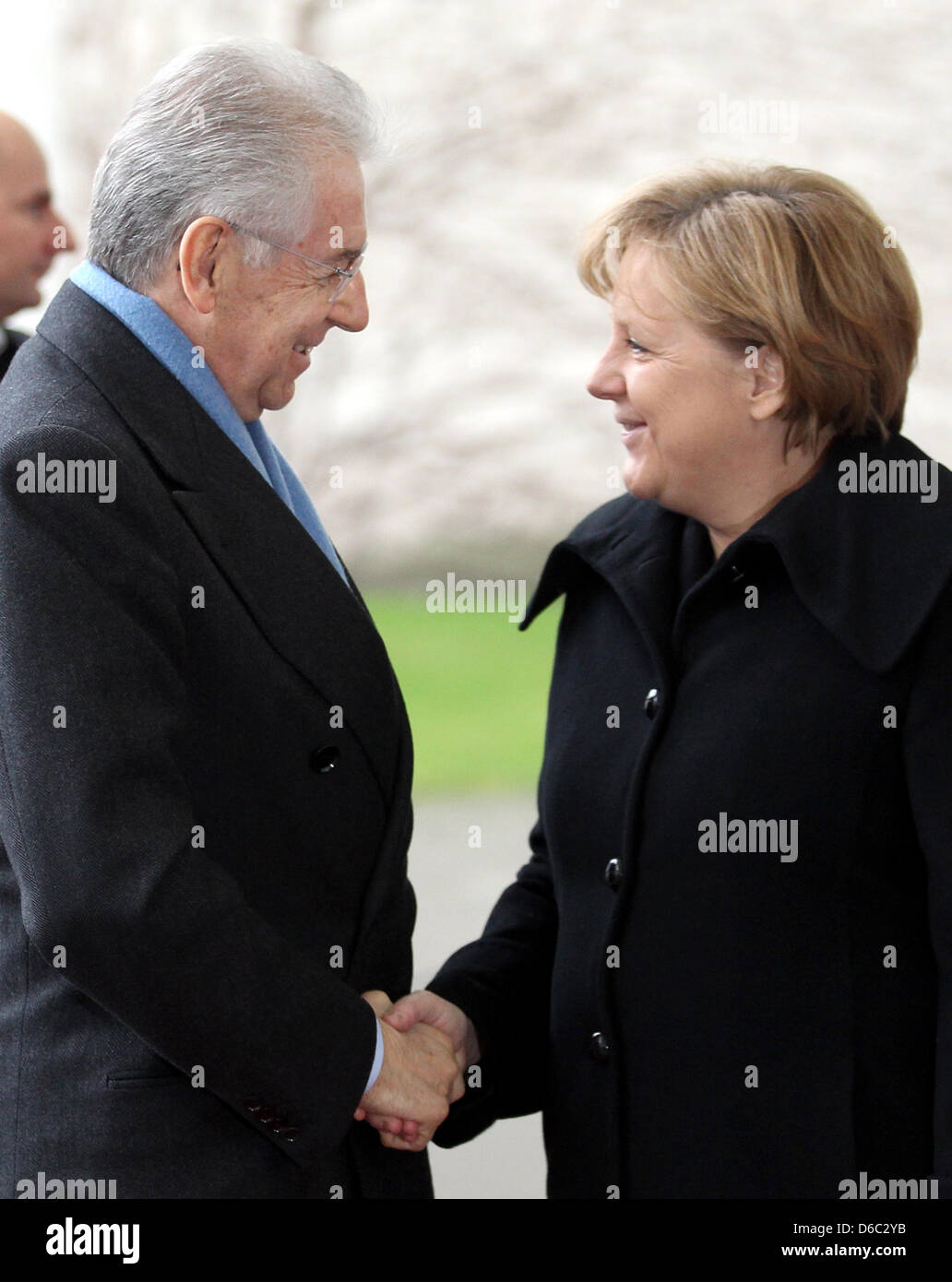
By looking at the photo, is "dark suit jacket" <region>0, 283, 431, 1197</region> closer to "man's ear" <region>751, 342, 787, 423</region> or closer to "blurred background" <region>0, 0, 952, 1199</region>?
"man's ear" <region>751, 342, 787, 423</region>

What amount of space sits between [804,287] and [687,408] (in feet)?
0.56

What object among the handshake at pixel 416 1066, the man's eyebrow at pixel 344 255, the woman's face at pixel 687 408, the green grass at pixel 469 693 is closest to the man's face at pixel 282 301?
the man's eyebrow at pixel 344 255

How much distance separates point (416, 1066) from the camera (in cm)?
158

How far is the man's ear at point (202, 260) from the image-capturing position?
4.63 feet

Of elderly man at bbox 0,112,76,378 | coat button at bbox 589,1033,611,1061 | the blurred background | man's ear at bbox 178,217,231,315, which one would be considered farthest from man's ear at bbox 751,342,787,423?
the blurred background

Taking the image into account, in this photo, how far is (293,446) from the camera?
26.5ft

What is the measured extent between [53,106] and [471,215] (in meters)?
2.29

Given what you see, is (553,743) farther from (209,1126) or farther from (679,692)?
(209,1126)

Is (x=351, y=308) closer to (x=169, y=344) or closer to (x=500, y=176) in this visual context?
(x=169, y=344)

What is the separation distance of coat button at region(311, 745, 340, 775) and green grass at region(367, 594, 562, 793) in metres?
4.79

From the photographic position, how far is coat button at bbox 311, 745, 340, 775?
4.82 ft

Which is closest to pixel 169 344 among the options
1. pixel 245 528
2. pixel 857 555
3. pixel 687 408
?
pixel 245 528
